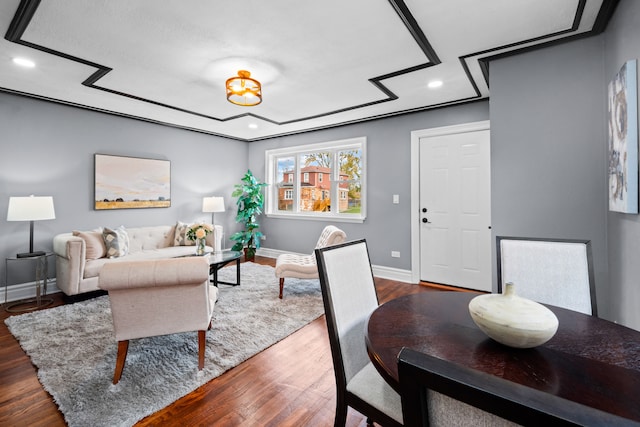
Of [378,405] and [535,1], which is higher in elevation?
[535,1]

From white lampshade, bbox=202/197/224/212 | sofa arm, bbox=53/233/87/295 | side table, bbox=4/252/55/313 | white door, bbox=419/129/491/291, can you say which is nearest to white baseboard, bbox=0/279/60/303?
side table, bbox=4/252/55/313

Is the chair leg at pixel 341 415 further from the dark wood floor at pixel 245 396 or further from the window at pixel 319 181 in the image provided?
the window at pixel 319 181

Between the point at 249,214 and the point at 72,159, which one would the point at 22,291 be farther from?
the point at 249,214

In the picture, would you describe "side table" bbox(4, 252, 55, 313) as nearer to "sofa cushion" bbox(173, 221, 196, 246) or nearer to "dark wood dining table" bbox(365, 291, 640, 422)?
"sofa cushion" bbox(173, 221, 196, 246)

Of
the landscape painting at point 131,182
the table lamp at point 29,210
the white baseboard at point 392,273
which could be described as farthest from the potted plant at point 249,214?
the table lamp at point 29,210

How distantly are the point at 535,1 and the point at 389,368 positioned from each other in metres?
2.40

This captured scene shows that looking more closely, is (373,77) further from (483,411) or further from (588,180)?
(483,411)

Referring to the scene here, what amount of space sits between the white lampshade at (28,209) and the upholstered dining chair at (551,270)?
4318 mm

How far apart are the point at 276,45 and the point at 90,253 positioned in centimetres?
319

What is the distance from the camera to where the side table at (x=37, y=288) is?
320cm

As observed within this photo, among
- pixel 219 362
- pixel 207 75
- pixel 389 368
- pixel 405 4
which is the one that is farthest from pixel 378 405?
pixel 207 75

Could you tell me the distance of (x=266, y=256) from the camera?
597 centimetres

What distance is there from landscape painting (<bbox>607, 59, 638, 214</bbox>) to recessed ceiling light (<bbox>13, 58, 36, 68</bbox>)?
14.8ft

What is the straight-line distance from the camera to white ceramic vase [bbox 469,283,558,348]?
85 centimetres
